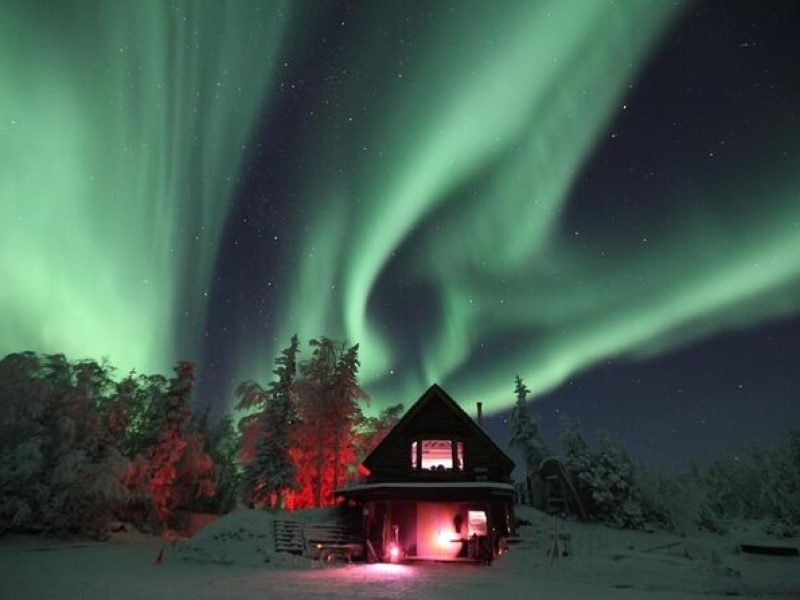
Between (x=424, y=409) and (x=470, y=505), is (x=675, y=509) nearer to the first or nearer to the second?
(x=470, y=505)

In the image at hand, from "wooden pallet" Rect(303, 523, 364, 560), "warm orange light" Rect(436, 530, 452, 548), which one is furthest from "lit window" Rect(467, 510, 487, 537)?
"wooden pallet" Rect(303, 523, 364, 560)

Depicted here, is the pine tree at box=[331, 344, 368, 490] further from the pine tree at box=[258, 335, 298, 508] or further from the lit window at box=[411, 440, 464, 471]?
the lit window at box=[411, 440, 464, 471]

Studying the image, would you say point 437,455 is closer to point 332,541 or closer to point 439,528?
point 439,528

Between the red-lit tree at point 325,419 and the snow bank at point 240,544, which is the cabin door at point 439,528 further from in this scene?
the red-lit tree at point 325,419

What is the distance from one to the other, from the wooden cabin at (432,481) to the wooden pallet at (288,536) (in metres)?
3.04

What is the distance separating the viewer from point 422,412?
2852 cm

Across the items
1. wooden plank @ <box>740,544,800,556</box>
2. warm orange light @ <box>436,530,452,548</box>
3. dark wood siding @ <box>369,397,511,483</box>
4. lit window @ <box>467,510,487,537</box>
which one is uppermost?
dark wood siding @ <box>369,397,511,483</box>

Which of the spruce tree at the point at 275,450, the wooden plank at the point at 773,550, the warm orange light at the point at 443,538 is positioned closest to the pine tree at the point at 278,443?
the spruce tree at the point at 275,450

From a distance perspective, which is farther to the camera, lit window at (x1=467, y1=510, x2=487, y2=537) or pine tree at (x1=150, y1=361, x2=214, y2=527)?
pine tree at (x1=150, y1=361, x2=214, y2=527)

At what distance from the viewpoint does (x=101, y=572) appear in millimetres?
16406

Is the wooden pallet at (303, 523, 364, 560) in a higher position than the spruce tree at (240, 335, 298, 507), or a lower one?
lower

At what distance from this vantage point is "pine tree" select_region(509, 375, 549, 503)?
46125mm

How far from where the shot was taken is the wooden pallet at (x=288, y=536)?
75.9ft

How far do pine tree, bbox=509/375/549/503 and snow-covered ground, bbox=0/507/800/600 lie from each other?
62.8ft
